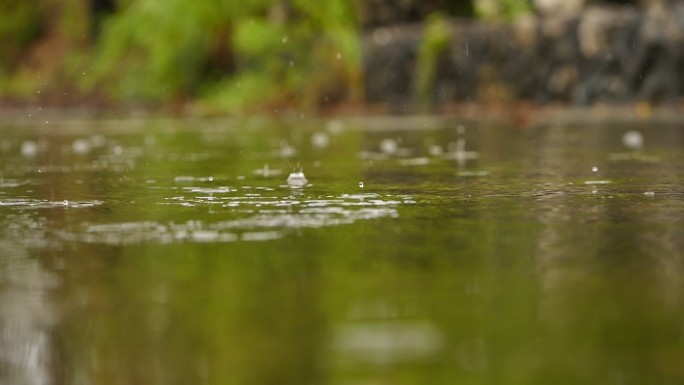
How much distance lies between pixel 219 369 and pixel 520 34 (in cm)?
1238

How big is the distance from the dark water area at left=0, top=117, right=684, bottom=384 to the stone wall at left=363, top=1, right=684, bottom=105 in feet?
21.4

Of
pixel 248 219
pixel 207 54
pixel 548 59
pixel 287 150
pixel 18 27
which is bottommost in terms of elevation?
pixel 287 150

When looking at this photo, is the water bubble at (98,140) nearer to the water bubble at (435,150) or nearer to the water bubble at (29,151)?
the water bubble at (29,151)

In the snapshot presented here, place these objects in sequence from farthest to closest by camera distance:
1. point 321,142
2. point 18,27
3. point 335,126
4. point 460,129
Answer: point 18,27, point 335,126, point 460,129, point 321,142

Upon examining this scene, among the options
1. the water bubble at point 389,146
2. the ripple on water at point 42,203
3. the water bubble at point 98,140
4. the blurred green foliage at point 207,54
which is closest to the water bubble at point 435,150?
the water bubble at point 389,146

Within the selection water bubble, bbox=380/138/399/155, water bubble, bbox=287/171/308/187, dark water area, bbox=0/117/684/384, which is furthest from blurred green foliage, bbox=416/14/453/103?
water bubble, bbox=287/171/308/187

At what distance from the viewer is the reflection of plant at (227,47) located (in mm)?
16594

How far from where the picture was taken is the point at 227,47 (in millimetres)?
20000

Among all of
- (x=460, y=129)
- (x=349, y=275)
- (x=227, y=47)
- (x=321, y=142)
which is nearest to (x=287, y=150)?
(x=321, y=142)

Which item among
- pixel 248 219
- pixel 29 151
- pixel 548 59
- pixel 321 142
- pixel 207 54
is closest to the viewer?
pixel 248 219

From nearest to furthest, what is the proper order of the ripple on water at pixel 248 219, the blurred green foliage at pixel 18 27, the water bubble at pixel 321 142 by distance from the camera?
the ripple on water at pixel 248 219 < the water bubble at pixel 321 142 < the blurred green foliage at pixel 18 27

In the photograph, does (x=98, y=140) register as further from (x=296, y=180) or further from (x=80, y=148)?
(x=296, y=180)

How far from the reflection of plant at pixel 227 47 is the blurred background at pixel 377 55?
0.02m

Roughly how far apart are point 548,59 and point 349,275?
11.1m
